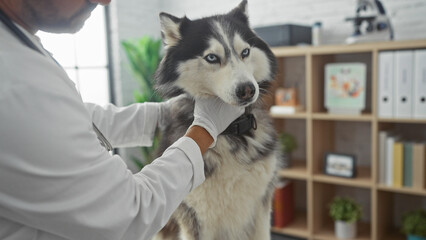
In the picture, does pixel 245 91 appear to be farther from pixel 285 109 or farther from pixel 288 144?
pixel 288 144

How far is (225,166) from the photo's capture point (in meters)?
1.02

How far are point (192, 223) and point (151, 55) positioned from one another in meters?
2.41

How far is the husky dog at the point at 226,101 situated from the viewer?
3.23 ft

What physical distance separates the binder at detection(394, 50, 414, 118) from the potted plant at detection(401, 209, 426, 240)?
28.5 inches

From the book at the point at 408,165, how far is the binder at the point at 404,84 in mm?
238

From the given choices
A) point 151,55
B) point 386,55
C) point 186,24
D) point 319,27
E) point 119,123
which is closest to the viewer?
point 186,24

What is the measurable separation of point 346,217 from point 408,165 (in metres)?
0.61

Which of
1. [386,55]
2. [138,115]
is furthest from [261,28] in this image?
[138,115]

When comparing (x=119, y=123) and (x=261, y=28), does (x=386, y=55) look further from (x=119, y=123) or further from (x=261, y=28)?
(x=119, y=123)

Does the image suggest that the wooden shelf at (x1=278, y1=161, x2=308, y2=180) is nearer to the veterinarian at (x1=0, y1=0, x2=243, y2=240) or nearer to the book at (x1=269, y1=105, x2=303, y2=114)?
the book at (x1=269, y1=105, x2=303, y2=114)

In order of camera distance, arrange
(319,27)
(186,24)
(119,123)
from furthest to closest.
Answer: (319,27) < (119,123) < (186,24)

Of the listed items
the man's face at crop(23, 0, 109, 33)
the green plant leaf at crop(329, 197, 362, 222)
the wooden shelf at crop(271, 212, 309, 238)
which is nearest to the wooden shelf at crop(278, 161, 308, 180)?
the green plant leaf at crop(329, 197, 362, 222)

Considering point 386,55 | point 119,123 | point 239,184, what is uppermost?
point 386,55

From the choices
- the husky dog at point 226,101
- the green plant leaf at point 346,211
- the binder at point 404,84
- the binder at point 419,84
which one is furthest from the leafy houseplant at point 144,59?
the husky dog at point 226,101
